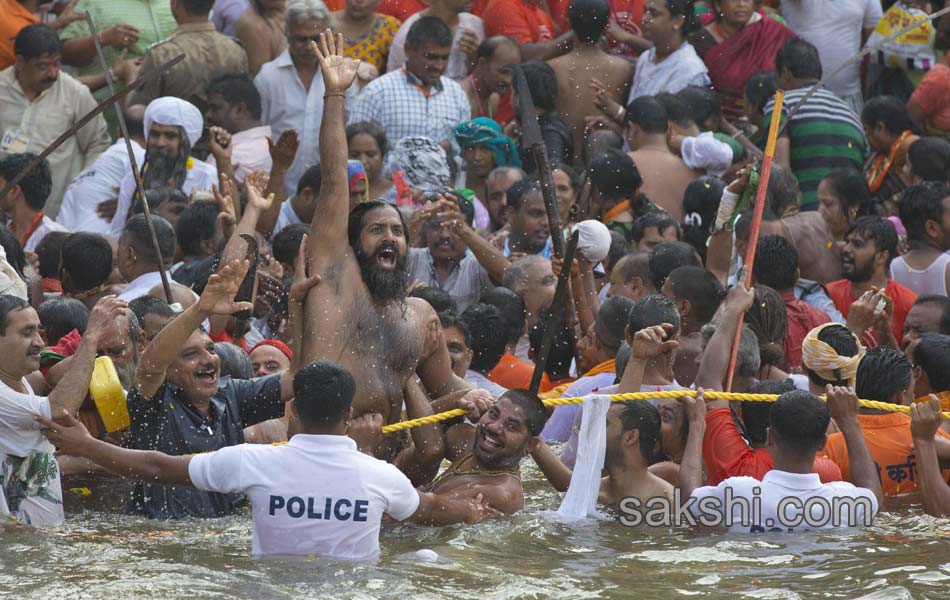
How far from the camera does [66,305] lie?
8.01 m

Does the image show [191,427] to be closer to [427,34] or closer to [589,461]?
[589,461]

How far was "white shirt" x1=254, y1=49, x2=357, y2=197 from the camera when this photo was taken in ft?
37.6

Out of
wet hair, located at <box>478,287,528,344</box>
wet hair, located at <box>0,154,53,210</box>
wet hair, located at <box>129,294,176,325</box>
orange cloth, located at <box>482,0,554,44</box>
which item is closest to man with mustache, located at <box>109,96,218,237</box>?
wet hair, located at <box>0,154,53,210</box>

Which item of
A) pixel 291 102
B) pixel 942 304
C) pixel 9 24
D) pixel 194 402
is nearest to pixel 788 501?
pixel 942 304

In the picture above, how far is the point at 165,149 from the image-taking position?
10406 millimetres

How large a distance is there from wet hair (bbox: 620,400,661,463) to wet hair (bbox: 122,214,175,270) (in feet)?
10.3

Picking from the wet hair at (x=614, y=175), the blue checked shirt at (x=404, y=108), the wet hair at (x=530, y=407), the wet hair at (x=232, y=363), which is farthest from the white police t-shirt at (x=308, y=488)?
the blue checked shirt at (x=404, y=108)

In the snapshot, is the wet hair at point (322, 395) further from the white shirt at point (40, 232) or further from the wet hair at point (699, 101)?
the wet hair at point (699, 101)

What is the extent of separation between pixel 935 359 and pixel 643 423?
1714mm

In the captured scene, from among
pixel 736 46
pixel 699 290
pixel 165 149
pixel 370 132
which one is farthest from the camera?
pixel 736 46

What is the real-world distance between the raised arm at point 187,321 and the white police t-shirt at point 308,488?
0.68 m

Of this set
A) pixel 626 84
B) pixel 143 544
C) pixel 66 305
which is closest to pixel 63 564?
pixel 143 544

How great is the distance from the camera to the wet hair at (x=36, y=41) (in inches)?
431

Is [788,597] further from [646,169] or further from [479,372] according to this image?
[646,169]
